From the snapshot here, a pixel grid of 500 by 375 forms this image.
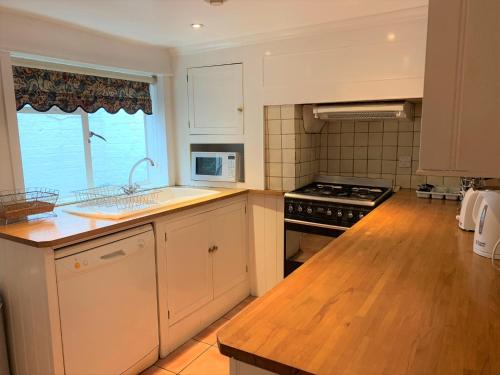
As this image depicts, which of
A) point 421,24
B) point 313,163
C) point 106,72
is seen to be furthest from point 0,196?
point 421,24

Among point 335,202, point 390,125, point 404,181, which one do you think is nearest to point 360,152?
point 390,125

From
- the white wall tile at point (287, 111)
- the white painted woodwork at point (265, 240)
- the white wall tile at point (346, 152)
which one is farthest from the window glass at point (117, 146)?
the white wall tile at point (346, 152)

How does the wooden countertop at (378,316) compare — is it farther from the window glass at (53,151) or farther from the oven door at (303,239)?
the window glass at (53,151)

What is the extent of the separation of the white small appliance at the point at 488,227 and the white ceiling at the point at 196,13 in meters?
1.30

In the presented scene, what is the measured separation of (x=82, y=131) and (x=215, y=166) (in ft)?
3.54

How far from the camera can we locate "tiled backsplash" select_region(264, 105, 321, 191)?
2.89m

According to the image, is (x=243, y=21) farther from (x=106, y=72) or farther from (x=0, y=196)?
(x=0, y=196)

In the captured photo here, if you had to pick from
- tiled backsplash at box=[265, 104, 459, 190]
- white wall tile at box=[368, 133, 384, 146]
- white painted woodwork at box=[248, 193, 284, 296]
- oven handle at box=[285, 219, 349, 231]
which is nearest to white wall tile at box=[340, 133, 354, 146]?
tiled backsplash at box=[265, 104, 459, 190]

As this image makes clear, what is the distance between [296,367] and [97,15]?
2273mm

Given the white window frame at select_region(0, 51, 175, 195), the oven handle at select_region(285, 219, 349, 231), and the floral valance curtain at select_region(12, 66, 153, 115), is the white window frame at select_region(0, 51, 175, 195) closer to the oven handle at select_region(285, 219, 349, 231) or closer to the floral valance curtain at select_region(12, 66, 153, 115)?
the floral valance curtain at select_region(12, 66, 153, 115)

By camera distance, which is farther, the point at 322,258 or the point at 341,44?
the point at 341,44

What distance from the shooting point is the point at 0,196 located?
6.95ft

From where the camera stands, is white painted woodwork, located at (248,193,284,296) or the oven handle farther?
white painted woodwork, located at (248,193,284,296)

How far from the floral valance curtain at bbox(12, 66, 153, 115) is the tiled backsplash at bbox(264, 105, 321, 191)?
1099mm
